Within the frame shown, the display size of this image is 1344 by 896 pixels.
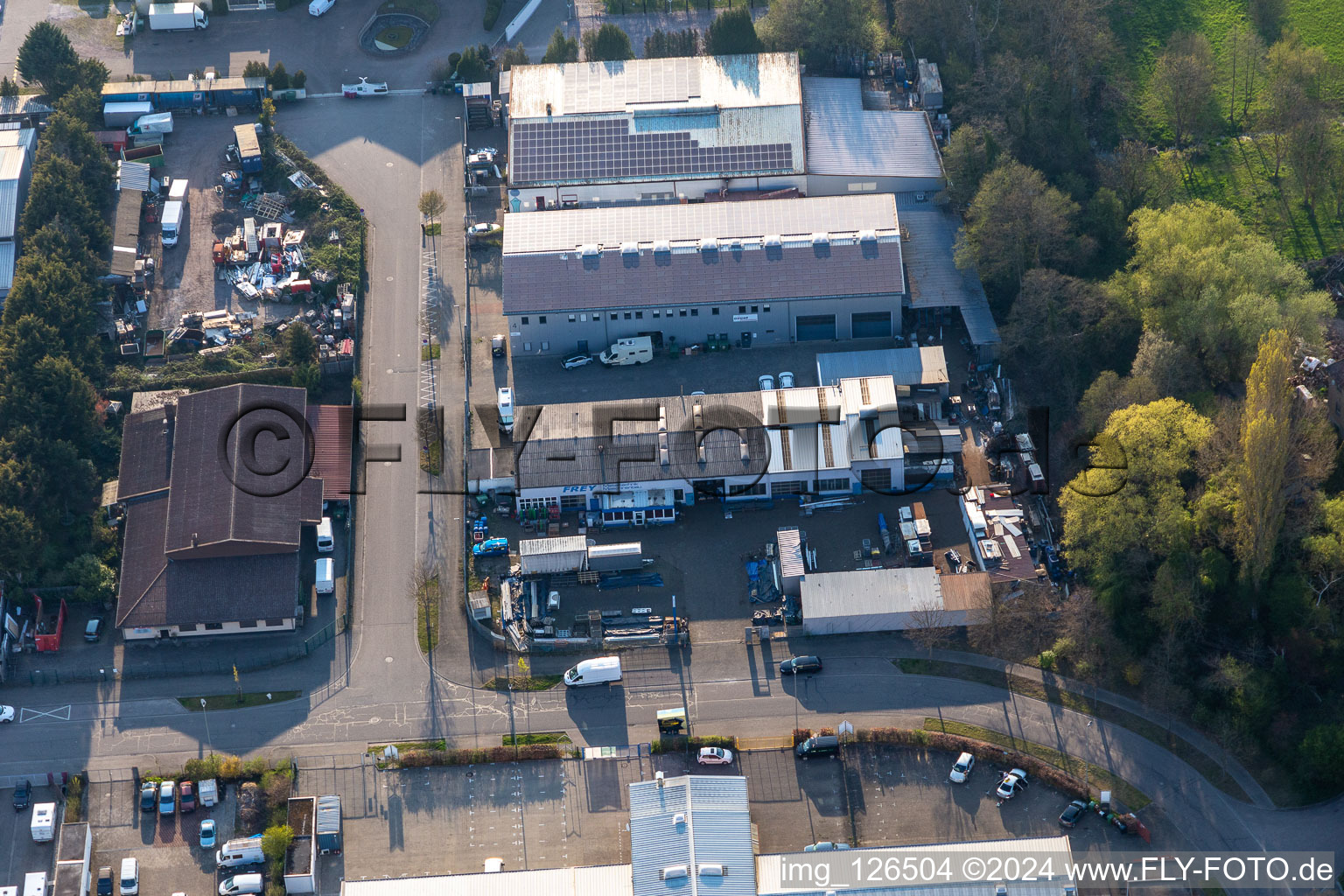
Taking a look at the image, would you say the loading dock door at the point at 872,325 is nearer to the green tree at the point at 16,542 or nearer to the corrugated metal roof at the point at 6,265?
the green tree at the point at 16,542

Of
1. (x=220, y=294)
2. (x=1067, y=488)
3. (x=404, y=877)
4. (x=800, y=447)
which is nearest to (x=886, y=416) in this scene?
(x=800, y=447)

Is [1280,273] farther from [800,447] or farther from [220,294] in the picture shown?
[220,294]

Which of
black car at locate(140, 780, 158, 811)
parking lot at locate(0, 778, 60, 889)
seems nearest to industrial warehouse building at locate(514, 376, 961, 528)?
black car at locate(140, 780, 158, 811)

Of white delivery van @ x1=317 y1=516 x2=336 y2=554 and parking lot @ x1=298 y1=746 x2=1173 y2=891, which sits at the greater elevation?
white delivery van @ x1=317 y1=516 x2=336 y2=554

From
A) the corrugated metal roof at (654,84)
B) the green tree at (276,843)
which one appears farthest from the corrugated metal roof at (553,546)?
the corrugated metal roof at (654,84)

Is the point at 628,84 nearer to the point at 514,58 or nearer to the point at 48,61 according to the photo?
the point at 514,58

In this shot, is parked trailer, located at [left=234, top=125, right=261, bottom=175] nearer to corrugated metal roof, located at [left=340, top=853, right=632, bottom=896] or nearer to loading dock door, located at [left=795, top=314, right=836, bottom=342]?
loading dock door, located at [left=795, top=314, right=836, bottom=342]
